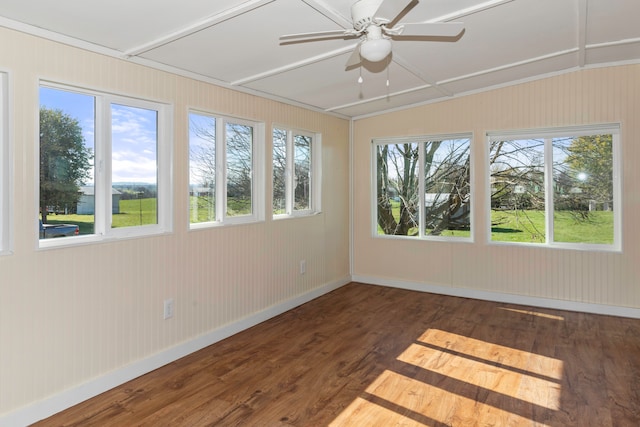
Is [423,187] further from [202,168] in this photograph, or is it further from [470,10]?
[202,168]

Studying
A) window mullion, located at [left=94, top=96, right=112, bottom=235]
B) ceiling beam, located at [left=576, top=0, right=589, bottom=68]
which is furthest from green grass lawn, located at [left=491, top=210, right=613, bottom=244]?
window mullion, located at [left=94, top=96, right=112, bottom=235]

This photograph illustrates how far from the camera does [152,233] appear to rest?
314cm

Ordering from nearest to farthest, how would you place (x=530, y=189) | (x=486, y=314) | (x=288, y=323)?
(x=288, y=323), (x=486, y=314), (x=530, y=189)

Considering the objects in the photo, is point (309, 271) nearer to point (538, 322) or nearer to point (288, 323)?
point (288, 323)

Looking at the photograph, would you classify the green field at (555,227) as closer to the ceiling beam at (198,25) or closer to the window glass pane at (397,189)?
the window glass pane at (397,189)

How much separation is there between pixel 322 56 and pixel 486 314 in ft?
10.6

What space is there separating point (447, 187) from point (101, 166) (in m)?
4.07

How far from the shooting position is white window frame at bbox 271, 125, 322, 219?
4.71 metres

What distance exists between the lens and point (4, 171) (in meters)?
2.29

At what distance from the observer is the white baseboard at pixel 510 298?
4.34 meters

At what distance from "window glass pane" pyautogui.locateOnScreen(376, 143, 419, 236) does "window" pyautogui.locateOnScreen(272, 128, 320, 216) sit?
1.10 metres

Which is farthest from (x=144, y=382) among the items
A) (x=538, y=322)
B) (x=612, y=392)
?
(x=538, y=322)

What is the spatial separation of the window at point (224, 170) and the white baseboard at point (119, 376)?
1.00 metres

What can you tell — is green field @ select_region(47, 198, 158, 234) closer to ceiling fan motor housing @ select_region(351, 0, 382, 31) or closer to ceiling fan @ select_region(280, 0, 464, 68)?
ceiling fan @ select_region(280, 0, 464, 68)
